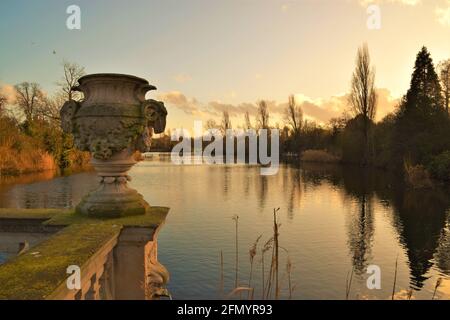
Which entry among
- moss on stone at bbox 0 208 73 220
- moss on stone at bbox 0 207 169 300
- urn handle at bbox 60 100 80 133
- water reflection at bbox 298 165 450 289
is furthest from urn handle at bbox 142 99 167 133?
water reflection at bbox 298 165 450 289

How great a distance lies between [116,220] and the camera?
10.3 feet

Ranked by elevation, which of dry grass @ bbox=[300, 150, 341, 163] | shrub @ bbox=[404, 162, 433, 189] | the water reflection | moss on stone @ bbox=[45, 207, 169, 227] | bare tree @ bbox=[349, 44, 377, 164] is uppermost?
bare tree @ bbox=[349, 44, 377, 164]

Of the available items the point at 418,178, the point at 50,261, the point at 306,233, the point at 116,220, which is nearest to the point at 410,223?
the point at 306,233

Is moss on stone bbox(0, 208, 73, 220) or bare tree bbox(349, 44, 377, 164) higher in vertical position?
bare tree bbox(349, 44, 377, 164)

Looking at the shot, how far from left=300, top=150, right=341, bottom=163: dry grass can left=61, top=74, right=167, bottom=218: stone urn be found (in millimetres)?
48343

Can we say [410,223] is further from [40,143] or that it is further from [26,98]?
[26,98]

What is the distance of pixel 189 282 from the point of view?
798cm

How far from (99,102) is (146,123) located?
0.45 m

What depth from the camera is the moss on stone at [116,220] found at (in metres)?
3.02

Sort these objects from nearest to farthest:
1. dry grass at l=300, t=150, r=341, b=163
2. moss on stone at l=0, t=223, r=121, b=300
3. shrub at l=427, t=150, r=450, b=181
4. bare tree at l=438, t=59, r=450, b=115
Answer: moss on stone at l=0, t=223, r=121, b=300, shrub at l=427, t=150, r=450, b=181, bare tree at l=438, t=59, r=450, b=115, dry grass at l=300, t=150, r=341, b=163

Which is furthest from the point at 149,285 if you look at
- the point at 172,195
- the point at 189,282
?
the point at 172,195

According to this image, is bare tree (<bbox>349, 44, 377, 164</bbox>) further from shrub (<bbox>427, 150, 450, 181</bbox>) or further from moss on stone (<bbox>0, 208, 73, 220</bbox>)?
moss on stone (<bbox>0, 208, 73, 220</bbox>)

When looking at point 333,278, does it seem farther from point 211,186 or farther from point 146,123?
point 211,186

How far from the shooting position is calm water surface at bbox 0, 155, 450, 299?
8.21 metres
